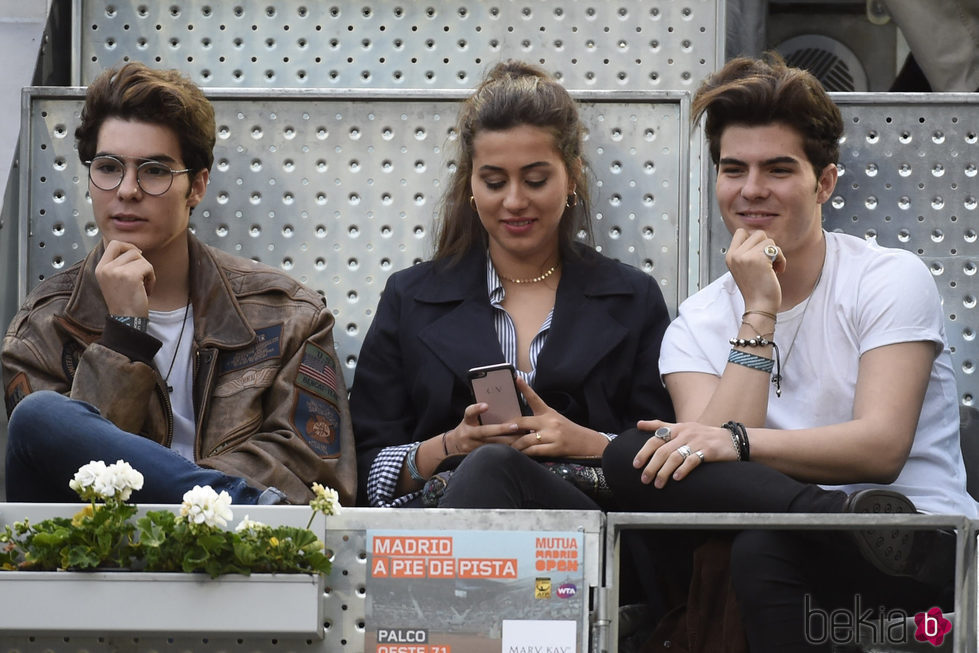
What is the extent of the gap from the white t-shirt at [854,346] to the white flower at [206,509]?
98 cm

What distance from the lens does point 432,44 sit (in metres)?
3.56

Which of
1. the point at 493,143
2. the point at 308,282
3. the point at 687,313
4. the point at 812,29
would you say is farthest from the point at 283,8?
Answer: the point at 812,29

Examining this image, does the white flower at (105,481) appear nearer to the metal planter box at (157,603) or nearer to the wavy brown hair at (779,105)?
the metal planter box at (157,603)

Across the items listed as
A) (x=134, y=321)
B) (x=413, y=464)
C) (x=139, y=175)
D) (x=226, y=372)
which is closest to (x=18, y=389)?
(x=134, y=321)

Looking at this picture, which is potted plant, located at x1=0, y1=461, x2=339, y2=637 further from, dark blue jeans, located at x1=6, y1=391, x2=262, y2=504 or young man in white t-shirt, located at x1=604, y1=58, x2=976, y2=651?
young man in white t-shirt, located at x1=604, y1=58, x2=976, y2=651

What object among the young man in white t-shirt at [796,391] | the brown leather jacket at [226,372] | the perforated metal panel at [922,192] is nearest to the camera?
the young man in white t-shirt at [796,391]

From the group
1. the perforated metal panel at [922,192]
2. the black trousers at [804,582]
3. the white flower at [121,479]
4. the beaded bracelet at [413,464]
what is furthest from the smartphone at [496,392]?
the perforated metal panel at [922,192]

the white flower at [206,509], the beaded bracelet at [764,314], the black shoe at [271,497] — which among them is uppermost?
the beaded bracelet at [764,314]

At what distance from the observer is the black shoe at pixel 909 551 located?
1963 mm

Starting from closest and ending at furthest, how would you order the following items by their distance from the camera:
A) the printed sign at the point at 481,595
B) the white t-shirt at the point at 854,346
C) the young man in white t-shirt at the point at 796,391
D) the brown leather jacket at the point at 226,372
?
the printed sign at the point at 481,595, the young man in white t-shirt at the point at 796,391, the white t-shirt at the point at 854,346, the brown leather jacket at the point at 226,372

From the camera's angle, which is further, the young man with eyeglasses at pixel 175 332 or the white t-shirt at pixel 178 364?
the white t-shirt at pixel 178 364

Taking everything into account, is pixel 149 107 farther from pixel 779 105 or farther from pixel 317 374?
pixel 779 105

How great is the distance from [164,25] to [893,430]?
210 centimetres

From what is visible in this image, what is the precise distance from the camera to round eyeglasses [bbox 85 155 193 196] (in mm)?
2803
